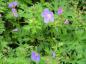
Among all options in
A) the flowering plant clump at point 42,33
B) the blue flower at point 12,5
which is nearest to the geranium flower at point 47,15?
the flowering plant clump at point 42,33

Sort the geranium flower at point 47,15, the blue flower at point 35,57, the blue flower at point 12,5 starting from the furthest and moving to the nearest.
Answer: the blue flower at point 12,5, the geranium flower at point 47,15, the blue flower at point 35,57

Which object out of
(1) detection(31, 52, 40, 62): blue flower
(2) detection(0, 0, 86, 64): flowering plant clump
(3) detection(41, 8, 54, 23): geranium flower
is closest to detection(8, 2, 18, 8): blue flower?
(2) detection(0, 0, 86, 64): flowering plant clump

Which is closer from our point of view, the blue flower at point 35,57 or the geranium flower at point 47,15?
the blue flower at point 35,57

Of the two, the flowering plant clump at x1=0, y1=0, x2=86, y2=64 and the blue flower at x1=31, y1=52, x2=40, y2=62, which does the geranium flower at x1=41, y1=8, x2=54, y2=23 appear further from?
the blue flower at x1=31, y1=52, x2=40, y2=62

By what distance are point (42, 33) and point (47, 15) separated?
0.21m

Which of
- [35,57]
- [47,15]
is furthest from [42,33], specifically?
[35,57]

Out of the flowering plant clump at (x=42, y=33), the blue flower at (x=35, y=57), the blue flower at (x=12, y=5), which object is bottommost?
the blue flower at (x=35, y=57)

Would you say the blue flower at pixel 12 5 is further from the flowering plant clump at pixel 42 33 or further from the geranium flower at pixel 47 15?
the geranium flower at pixel 47 15

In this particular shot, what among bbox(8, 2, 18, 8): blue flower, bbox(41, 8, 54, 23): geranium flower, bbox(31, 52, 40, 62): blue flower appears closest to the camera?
bbox(31, 52, 40, 62): blue flower

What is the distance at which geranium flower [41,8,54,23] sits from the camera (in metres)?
3.02

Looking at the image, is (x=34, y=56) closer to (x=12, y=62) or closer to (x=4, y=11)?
(x=12, y=62)

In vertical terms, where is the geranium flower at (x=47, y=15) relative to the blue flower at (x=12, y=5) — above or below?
below

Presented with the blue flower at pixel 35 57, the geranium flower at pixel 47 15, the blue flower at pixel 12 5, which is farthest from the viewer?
the blue flower at pixel 12 5

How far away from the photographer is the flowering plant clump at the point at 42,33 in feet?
9.43
